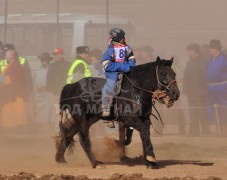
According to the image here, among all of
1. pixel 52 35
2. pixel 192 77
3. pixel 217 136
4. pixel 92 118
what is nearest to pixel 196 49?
pixel 192 77

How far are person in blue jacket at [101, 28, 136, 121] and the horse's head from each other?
612mm

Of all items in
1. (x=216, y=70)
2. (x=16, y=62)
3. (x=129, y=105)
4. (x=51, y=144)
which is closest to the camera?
(x=129, y=105)

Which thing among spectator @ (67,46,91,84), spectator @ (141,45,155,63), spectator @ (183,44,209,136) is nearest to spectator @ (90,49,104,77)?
spectator @ (67,46,91,84)

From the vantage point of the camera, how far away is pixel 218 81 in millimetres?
21344

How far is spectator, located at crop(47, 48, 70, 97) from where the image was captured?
74.8ft

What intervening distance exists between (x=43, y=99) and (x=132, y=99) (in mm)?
9574

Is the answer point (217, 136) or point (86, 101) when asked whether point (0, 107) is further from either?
point (86, 101)

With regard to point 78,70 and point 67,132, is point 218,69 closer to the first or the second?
point 78,70

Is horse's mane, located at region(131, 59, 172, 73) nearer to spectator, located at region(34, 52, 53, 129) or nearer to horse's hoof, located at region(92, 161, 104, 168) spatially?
horse's hoof, located at region(92, 161, 104, 168)

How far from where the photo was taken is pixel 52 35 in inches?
1179

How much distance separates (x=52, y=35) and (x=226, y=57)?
33.1 ft

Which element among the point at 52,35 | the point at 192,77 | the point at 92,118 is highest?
the point at 52,35

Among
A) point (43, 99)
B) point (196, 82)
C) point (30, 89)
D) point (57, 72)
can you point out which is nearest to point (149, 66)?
point (196, 82)

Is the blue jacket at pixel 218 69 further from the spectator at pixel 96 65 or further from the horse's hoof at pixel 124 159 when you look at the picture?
the horse's hoof at pixel 124 159
